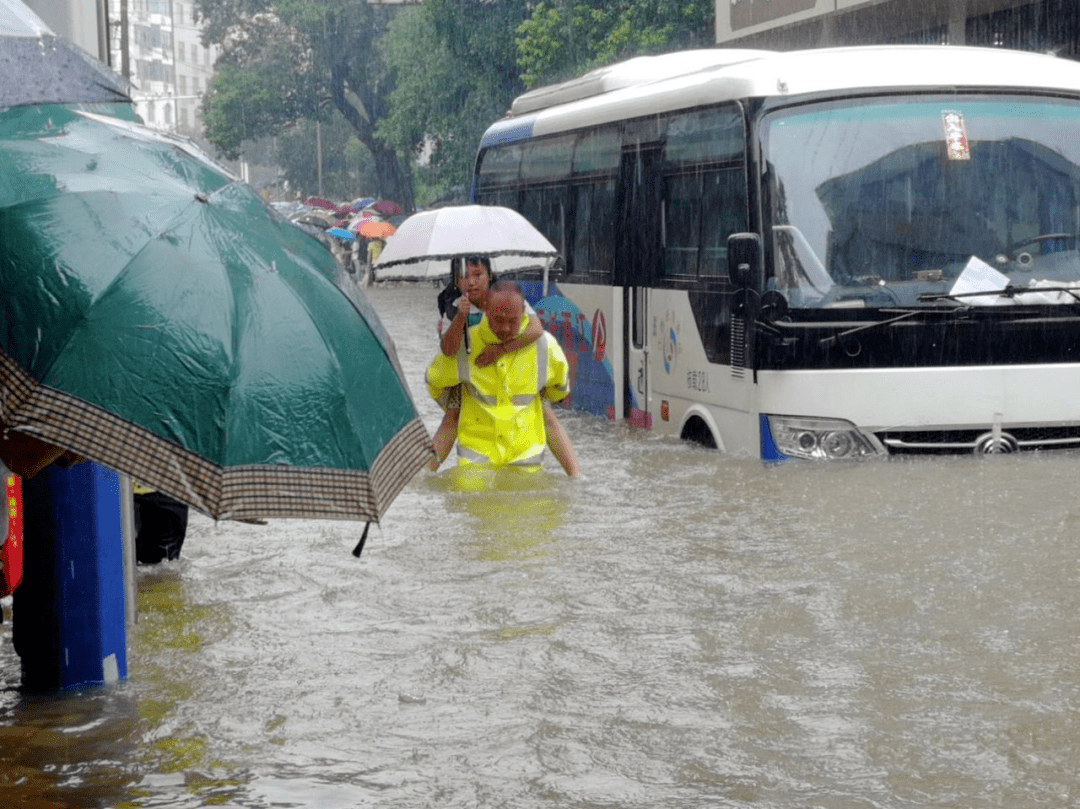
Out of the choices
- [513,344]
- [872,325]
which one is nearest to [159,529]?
[513,344]

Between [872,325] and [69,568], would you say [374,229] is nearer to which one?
[872,325]

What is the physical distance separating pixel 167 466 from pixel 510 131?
14.0m

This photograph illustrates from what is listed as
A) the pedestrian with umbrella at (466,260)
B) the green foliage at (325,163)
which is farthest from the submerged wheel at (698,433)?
the green foliage at (325,163)

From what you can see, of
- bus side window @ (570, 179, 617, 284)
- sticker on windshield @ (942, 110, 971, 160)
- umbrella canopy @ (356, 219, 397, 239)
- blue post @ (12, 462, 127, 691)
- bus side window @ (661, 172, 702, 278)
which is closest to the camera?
blue post @ (12, 462, 127, 691)

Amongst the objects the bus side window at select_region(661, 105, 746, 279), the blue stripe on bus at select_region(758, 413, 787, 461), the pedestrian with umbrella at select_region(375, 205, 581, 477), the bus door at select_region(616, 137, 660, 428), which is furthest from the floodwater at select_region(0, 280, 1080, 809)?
the bus door at select_region(616, 137, 660, 428)

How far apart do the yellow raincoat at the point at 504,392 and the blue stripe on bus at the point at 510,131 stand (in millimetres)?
6841

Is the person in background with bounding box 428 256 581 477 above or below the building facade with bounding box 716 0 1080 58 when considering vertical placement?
below

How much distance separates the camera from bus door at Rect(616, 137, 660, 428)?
1299cm

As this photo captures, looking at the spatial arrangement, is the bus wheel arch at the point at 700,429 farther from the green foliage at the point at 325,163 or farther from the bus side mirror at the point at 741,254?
the green foliage at the point at 325,163

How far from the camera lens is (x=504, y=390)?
1006cm

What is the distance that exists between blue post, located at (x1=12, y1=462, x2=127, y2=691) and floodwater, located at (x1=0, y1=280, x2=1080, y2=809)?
192 mm

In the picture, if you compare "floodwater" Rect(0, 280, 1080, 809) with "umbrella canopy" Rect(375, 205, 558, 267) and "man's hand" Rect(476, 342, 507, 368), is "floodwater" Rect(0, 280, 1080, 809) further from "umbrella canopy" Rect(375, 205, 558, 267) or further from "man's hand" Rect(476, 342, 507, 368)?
"umbrella canopy" Rect(375, 205, 558, 267)

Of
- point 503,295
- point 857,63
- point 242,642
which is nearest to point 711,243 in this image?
point 857,63

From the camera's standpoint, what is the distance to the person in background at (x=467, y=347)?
32.8 ft
